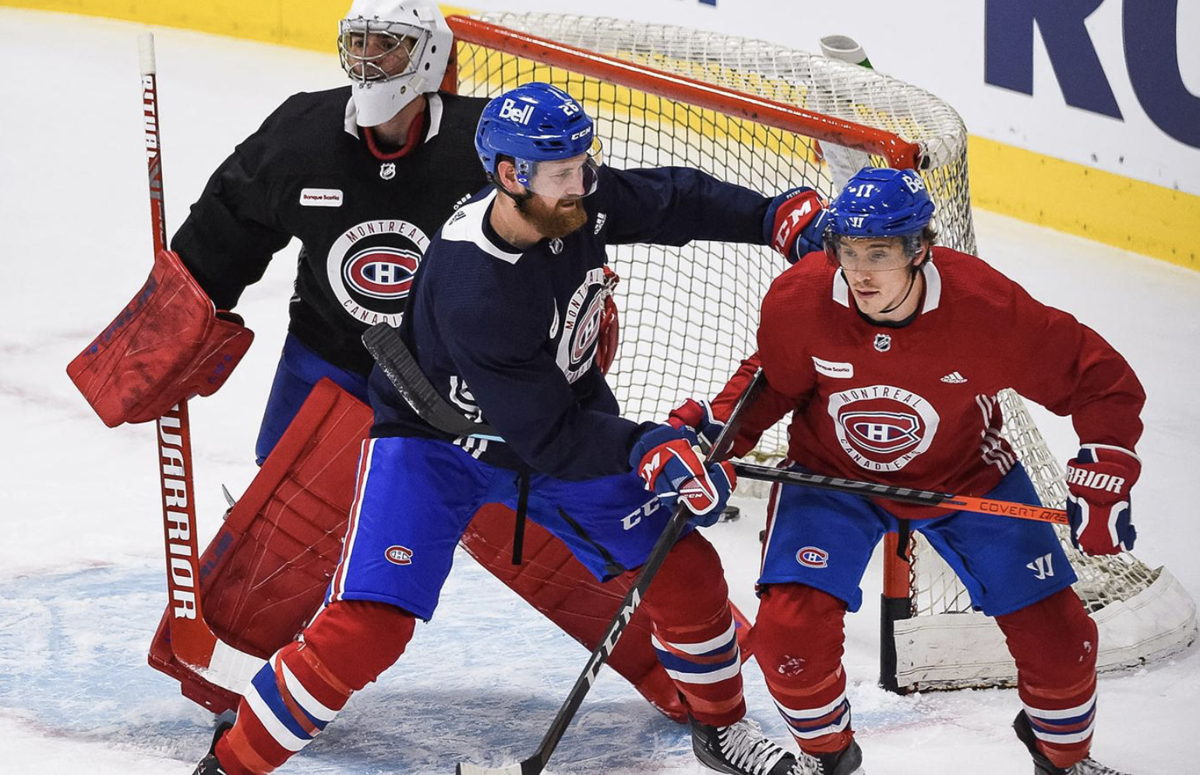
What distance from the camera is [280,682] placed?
8.51 feet

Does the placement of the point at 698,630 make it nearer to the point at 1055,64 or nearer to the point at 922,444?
the point at 922,444

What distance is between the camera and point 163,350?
9.68ft

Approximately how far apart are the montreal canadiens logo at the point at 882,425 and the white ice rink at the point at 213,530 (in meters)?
0.60

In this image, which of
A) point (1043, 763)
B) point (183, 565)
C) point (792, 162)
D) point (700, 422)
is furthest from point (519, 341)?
point (792, 162)

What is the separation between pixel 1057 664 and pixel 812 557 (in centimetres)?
39

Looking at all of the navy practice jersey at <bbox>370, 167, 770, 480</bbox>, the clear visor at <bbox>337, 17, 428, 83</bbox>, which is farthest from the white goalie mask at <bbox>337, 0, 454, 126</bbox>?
the navy practice jersey at <bbox>370, 167, 770, 480</bbox>

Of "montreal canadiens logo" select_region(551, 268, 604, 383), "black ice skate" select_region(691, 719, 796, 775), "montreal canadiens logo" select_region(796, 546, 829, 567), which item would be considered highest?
"montreal canadiens logo" select_region(551, 268, 604, 383)

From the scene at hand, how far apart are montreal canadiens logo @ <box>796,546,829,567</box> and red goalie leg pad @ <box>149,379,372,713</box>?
0.89 m

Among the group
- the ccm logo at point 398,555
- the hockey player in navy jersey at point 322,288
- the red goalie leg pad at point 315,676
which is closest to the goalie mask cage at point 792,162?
the hockey player in navy jersey at point 322,288

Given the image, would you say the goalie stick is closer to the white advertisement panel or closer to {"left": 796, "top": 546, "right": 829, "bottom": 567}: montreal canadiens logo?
{"left": 796, "top": 546, "right": 829, "bottom": 567}: montreal canadiens logo

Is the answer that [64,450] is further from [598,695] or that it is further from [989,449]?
[989,449]

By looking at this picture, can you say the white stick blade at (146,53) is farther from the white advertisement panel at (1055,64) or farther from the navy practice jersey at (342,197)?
the white advertisement panel at (1055,64)

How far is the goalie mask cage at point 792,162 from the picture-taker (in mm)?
3119

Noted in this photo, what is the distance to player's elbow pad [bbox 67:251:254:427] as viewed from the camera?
2.94 meters
